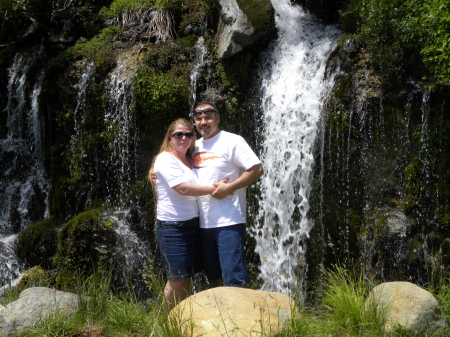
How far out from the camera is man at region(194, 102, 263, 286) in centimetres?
430

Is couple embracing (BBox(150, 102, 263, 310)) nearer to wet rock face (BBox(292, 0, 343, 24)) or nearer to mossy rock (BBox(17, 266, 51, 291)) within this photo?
mossy rock (BBox(17, 266, 51, 291))

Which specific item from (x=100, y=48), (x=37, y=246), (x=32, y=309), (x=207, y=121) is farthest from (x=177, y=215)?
(x=100, y=48)

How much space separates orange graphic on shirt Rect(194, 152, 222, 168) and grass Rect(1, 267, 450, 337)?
38.9 inches

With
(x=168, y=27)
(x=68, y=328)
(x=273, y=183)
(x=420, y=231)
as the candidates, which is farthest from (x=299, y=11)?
(x=68, y=328)

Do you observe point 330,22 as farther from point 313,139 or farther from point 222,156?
point 222,156

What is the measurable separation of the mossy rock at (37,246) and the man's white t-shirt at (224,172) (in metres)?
4.38

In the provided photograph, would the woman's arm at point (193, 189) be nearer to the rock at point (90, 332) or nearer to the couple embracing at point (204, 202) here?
the couple embracing at point (204, 202)

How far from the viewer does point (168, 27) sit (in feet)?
31.5

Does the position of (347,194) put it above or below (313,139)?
below

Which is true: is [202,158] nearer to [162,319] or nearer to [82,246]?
[162,319]

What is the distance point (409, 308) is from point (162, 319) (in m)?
1.95

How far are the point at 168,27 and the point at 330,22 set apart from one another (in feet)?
9.44

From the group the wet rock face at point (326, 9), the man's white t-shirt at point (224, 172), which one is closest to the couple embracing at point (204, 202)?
the man's white t-shirt at point (224, 172)

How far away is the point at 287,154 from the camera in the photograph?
7.76 m
